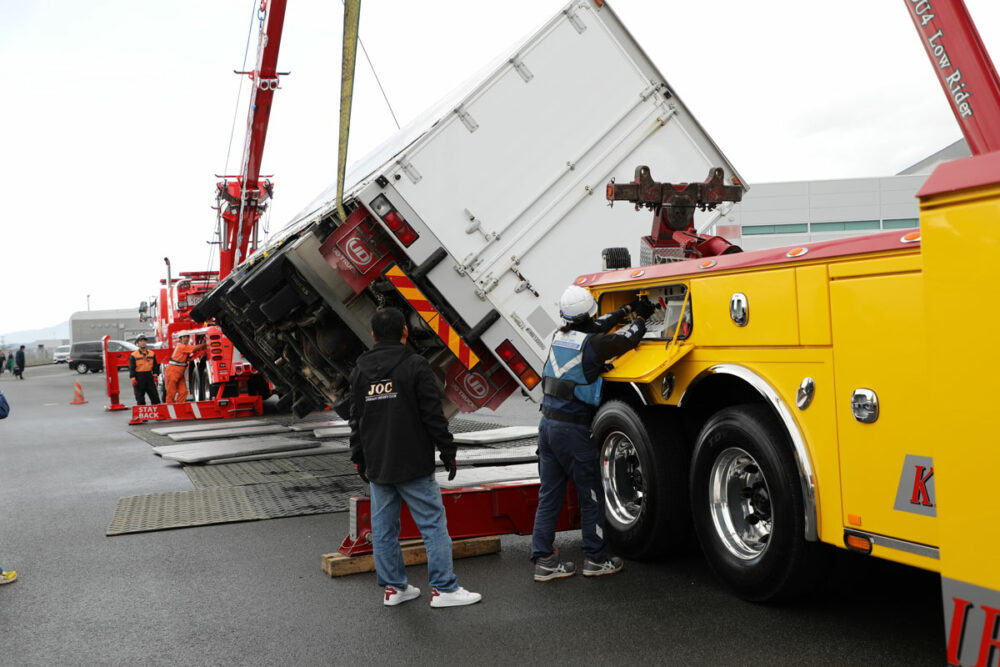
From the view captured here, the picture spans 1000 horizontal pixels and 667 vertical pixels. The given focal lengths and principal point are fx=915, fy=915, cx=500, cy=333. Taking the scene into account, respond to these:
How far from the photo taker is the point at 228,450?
37.5ft

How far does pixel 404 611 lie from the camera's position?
16.1ft

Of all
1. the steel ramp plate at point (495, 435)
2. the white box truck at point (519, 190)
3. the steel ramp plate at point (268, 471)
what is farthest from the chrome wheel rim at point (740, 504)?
the steel ramp plate at point (495, 435)

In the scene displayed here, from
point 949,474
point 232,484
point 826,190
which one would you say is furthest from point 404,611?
point 826,190

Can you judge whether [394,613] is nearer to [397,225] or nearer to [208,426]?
[397,225]

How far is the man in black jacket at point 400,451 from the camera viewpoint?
16.0 ft

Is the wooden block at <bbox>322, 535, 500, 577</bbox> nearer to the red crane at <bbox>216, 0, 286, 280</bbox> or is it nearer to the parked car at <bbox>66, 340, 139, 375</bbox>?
the red crane at <bbox>216, 0, 286, 280</bbox>

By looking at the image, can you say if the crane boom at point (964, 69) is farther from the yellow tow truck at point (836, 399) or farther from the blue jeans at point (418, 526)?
the blue jeans at point (418, 526)

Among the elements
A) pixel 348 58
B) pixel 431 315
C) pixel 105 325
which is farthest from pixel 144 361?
pixel 105 325

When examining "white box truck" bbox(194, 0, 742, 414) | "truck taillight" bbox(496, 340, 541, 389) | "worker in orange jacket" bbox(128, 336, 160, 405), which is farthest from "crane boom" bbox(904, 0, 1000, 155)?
"worker in orange jacket" bbox(128, 336, 160, 405)

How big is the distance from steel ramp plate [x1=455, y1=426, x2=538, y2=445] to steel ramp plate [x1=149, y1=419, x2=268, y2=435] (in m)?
4.48

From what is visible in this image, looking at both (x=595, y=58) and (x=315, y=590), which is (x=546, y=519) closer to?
(x=315, y=590)

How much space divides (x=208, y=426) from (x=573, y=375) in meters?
10.9

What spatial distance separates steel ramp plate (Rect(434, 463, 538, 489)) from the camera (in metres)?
8.48

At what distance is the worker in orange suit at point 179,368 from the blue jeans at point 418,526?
42.5ft
